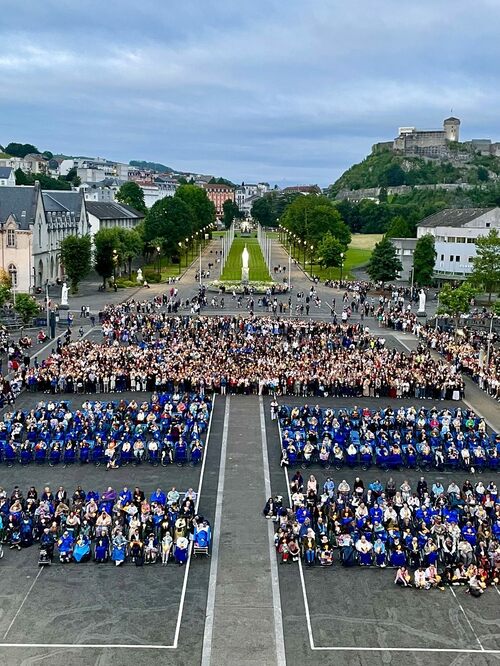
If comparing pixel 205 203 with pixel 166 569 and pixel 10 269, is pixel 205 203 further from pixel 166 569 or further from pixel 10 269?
pixel 166 569

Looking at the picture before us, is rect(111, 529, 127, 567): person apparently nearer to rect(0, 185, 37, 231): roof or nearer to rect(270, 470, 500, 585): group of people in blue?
rect(270, 470, 500, 585): group of people in blue

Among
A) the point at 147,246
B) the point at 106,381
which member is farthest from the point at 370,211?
the point at 106,381

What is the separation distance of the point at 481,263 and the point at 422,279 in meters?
18.4

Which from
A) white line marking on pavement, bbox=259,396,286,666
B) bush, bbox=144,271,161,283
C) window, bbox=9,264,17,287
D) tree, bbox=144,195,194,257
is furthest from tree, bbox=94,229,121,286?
white line marking on pavement, bbox=259,396,286,666

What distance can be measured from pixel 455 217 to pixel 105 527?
272 ft

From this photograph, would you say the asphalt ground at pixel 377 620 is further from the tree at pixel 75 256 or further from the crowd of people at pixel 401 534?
the tree at pixel 75 256

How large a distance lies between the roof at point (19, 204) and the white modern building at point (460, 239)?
49870 mm

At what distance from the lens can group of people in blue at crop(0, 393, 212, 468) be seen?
90.8 ft

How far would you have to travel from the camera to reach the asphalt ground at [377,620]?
624 inches

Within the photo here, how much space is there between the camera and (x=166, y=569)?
19844 mm

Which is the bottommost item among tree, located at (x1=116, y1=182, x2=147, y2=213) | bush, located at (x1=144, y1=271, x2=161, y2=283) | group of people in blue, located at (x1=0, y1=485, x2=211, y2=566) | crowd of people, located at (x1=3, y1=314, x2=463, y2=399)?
group of people in blue, located at (x1=0, y1=485, x2=211, y2=566)

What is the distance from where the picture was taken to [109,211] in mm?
125375

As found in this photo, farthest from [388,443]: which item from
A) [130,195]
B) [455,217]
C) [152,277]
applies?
[130,195]

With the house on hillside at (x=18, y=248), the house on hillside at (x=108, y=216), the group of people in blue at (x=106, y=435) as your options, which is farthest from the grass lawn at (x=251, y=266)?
the group of people in blue at (x=106, y=435)
